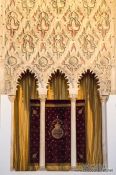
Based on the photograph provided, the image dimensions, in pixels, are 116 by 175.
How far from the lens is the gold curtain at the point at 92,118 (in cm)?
702

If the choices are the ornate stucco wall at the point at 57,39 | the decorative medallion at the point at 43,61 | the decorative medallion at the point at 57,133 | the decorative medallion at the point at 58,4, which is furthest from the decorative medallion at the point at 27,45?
the decorative medallion at the point at 57,133

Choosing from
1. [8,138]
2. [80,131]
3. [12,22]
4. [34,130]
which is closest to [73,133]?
[80,131]

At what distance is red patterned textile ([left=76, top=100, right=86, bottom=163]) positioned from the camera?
23.1ft

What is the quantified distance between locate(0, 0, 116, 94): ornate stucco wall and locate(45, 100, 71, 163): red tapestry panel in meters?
0.41

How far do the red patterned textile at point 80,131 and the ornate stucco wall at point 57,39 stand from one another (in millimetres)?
401

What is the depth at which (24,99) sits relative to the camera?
7.11 meters

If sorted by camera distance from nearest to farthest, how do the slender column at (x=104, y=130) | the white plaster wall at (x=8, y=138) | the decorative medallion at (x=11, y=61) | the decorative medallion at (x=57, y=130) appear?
the white plaster wall at (x=8, y=138) < the slender column at (x=104, y=130) < the decorative medallion at (x=11, y=61) < the decorative medallion at (x=57, y=130)

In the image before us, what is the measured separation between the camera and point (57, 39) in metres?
7.10

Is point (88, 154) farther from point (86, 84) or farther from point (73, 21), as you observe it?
point (73, 21)

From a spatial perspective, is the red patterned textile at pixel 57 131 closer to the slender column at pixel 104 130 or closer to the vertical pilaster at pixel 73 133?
the vertical pilaster at pixel 73 133

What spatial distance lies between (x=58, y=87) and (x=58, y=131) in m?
0.72

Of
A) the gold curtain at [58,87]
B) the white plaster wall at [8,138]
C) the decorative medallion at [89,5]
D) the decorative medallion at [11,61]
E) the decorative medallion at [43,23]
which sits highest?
the decorative medallion at [89,5]

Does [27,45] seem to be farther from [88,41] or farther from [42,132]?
[42,132]

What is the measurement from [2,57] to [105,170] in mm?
2389
